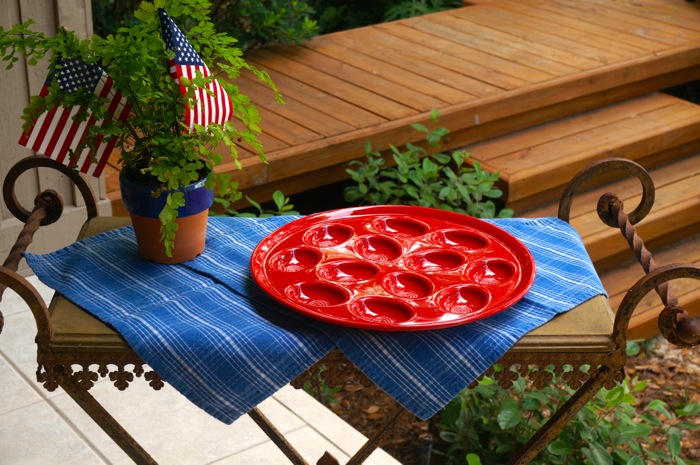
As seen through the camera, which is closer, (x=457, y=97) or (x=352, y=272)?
(x=352, y=272)

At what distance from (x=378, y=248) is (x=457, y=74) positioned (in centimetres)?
257

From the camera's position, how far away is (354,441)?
2.26 m

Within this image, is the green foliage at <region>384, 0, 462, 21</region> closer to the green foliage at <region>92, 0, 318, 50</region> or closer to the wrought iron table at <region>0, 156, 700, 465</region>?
the green foliage at <region>92, 0, 318, 50</region>

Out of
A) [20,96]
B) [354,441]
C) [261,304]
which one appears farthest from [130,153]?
[20,96]

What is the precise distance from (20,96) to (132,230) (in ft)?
4.00

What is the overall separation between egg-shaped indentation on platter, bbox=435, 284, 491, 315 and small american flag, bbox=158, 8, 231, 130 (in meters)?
0.46

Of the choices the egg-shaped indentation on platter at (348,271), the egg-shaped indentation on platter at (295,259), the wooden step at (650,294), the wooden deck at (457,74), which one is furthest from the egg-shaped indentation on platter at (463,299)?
the wooden step at (650,294)

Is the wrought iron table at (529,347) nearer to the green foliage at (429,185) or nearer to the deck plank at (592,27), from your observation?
the green foliage at (429,185)

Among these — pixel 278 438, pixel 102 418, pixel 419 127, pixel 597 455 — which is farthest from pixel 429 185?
pixel 102 418

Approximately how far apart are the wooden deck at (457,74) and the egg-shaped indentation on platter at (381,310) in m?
1.74

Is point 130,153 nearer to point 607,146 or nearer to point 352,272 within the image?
point 352,272

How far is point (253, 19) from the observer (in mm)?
4324

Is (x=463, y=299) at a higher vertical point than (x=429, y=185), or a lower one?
higher

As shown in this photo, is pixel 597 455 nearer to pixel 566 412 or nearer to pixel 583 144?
pixel 566 412
